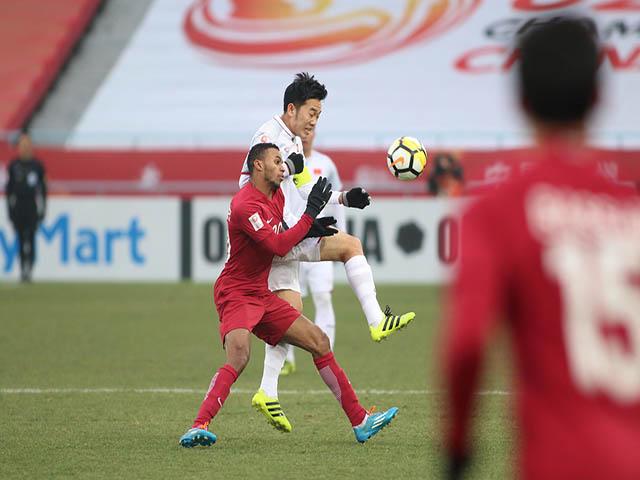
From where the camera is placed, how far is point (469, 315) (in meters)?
2.79


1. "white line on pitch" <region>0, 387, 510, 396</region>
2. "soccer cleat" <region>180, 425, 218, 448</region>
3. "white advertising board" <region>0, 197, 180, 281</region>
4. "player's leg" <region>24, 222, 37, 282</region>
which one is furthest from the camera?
"white advertising board" <region>0, 197, 180, 281</region>

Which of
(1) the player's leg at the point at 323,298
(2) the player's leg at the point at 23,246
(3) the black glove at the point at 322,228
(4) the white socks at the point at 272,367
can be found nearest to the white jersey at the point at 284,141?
(3) the black glove at the point at 322,228

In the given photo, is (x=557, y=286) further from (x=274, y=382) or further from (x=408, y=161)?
(x=408, y=161)

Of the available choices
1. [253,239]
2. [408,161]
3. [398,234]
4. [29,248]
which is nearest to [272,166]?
[253,239]

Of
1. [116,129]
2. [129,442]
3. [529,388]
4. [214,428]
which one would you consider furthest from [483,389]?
[116,129]

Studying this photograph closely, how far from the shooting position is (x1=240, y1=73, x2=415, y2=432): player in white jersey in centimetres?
737

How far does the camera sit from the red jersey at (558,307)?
2.79 meters

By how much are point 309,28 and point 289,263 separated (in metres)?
23.2

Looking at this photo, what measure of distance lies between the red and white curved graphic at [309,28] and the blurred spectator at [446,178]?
10196 mm

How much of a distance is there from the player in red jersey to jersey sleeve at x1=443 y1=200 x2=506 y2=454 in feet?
14.0

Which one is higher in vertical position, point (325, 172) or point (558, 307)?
point (558, 307)

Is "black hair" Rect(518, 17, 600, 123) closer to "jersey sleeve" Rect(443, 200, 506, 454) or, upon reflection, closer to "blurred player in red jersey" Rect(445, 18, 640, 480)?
"blurred player in red jersey" Rect(445, 18, 640, 480)

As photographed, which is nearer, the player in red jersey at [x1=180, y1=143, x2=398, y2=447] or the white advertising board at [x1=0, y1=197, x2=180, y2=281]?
the player in red jersey at [x1=180, y1=143, x2=398, y2=447]

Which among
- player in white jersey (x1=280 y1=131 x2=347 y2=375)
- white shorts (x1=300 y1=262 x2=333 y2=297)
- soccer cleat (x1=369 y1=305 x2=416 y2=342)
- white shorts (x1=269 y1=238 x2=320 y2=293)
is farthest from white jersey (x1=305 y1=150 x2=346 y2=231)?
soccer cleat (x1=369 y1=305 x2=416 y2=342)
